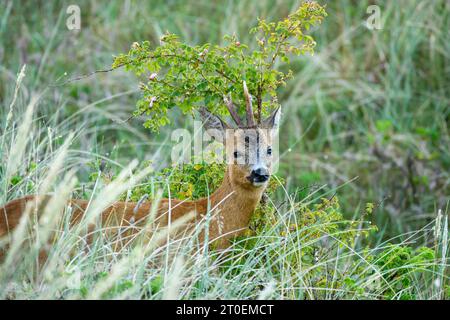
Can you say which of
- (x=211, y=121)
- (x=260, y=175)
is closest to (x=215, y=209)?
(x=260, y=175)

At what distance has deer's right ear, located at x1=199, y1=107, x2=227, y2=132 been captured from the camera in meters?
6.77

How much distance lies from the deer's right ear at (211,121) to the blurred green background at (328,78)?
175 inches

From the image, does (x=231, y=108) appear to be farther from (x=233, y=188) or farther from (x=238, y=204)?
(x=238, y=204)

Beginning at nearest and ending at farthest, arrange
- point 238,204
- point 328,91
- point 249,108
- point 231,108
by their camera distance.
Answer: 1. point 249,108
2. point 231,108
3. point 238,204
4. point 328,91

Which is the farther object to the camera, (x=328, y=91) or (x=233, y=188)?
(x=328, y=91)

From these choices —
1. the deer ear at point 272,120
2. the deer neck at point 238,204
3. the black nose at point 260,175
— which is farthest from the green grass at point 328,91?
the black nose at point 260,175

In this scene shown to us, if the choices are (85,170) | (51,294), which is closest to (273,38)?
(51,294)

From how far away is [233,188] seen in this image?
672 cm

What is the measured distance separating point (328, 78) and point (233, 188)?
637 cm

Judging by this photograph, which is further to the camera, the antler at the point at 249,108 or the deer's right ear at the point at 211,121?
the deer's right ear at the point at 211,121

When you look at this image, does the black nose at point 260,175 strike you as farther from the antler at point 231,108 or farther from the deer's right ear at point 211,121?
the deer's right ear at point 211,121

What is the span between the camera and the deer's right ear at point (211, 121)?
677 centimetres

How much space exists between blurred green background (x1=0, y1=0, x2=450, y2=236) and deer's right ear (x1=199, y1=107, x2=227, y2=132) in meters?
4.43
